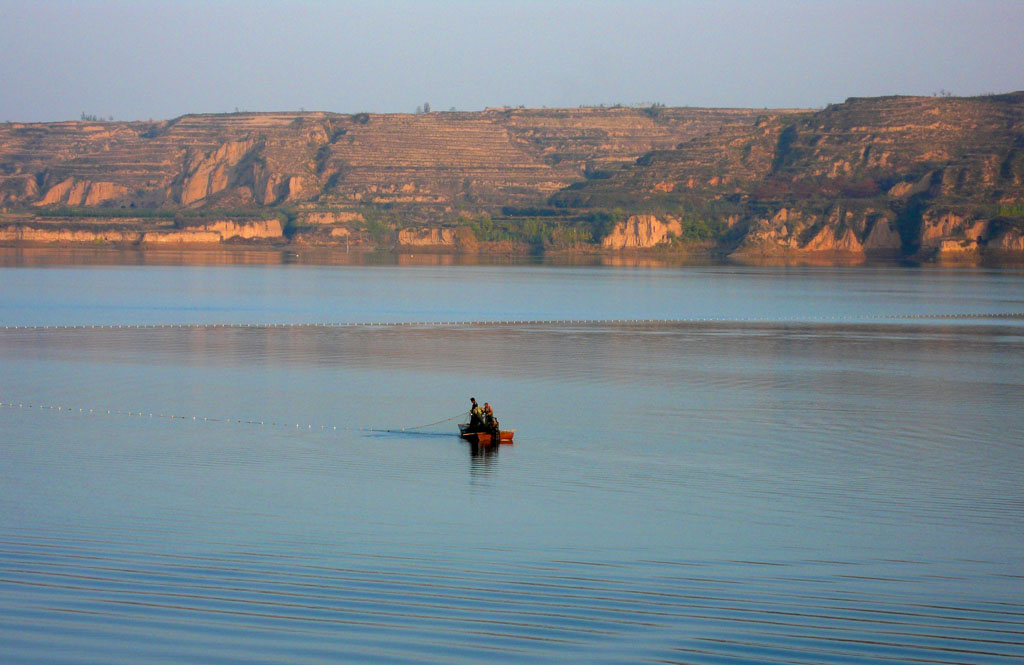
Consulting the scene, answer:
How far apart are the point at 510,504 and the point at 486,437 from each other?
594cm

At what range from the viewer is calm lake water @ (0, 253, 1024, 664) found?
1234 centimetres

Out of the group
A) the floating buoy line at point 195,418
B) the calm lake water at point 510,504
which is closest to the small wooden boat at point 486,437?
the calm lake water at point 510,504

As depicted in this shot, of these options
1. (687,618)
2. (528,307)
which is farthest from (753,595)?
(528,307)

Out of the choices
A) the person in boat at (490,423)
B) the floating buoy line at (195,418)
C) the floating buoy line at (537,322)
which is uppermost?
the person in boat at (490,423)

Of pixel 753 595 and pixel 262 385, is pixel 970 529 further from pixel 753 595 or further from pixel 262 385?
pixel 262 385

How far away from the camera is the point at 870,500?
19625 millimetres

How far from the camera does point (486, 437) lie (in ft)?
82.7

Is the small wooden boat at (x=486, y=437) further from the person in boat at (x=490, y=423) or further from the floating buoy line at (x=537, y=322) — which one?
the floating buoy line at (x=537, y=322)

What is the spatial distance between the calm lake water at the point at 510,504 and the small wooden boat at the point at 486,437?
449 millimetres

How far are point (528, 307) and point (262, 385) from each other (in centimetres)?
3959

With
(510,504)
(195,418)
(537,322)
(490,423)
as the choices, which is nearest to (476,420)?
(490,423)

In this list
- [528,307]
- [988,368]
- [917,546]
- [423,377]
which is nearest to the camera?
[917,546]

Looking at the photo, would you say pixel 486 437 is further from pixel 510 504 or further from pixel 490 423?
pixel 510 504

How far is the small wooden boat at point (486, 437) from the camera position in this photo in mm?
25203
